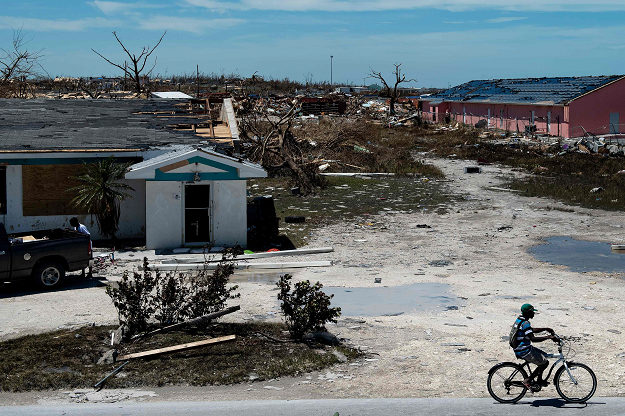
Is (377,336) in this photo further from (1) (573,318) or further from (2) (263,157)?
(2) (263,157)

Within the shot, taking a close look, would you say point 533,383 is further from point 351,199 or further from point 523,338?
point 351,199

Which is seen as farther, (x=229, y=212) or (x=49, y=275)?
(x=229, y=212)

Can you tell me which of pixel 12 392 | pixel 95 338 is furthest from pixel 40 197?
pixel 12 392

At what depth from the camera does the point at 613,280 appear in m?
13.7

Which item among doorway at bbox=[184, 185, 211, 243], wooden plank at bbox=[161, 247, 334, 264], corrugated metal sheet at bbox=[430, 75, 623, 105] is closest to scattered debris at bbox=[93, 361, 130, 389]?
wooden plank at bbox=[161, 247, 334, 264]

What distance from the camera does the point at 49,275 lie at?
13.0 metres

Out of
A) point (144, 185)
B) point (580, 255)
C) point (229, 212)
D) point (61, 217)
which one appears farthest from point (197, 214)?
point (580, 255)

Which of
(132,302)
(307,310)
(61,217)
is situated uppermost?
(61,217)

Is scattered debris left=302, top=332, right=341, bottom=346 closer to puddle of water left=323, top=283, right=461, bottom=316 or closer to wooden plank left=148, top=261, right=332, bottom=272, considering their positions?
puddle of water left=323, top=283, right=461, bottom=316

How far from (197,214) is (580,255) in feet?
31.6

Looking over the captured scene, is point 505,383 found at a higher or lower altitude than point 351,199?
lower

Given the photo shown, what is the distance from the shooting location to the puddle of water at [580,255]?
48.9 feet

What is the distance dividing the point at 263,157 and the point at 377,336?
19.8 meters

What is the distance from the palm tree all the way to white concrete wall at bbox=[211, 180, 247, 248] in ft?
7.95
